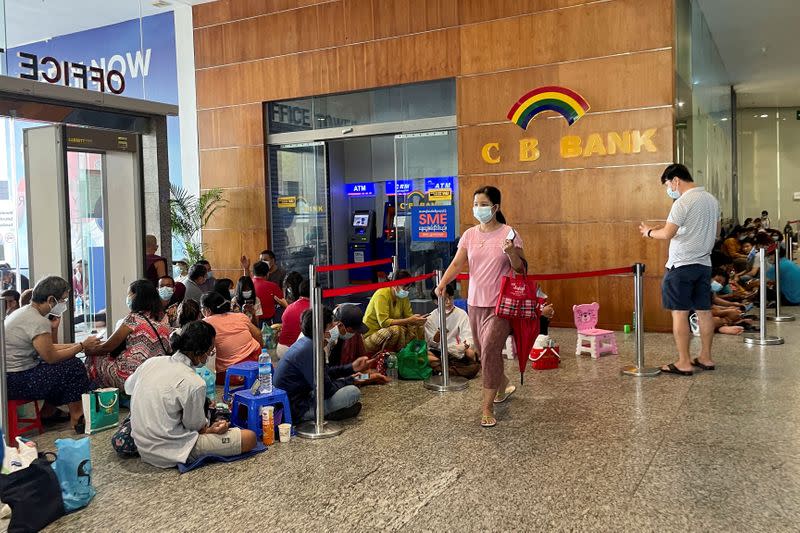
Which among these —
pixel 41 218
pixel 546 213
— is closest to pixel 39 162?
pixel 41 218

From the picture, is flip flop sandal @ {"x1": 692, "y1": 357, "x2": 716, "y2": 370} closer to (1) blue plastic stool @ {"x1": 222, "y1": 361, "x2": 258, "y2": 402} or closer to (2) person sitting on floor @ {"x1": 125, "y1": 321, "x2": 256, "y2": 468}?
(1) blue plastic stool @ {"x1": 222, "y1": 361, "x2": 258, "y2": 402}

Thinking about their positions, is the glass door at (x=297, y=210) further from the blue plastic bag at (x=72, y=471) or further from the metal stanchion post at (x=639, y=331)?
the blue plastic bag at (x=72, y=471)

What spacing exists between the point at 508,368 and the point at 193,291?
11.6 ft

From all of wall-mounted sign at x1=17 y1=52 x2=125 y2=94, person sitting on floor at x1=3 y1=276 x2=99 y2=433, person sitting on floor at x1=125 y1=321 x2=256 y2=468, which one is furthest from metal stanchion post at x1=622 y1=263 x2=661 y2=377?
wall-mounted sign at x1=17 y1=52 x2=125 y2=94

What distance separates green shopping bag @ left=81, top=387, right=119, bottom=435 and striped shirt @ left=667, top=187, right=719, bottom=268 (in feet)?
15.5

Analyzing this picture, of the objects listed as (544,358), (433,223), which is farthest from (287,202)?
(544,358)

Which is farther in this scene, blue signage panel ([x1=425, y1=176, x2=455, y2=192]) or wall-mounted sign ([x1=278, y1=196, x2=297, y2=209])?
wall-mounted sign ([x1=278, y1=196, x2=297, y2=209])

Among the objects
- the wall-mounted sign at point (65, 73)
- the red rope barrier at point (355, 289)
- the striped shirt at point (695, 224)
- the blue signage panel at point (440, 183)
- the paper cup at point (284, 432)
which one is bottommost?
the paper cup at point (284, 432)

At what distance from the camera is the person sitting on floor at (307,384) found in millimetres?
4977

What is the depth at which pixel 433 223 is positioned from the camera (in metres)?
10.2

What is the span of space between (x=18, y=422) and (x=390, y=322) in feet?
10.2

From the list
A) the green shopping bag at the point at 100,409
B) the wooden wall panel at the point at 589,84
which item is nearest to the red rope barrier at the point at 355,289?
the green shopping bag at the point at 100,409

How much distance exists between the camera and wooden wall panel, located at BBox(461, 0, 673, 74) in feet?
28.0

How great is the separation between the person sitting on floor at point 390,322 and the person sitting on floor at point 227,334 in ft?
3.62
